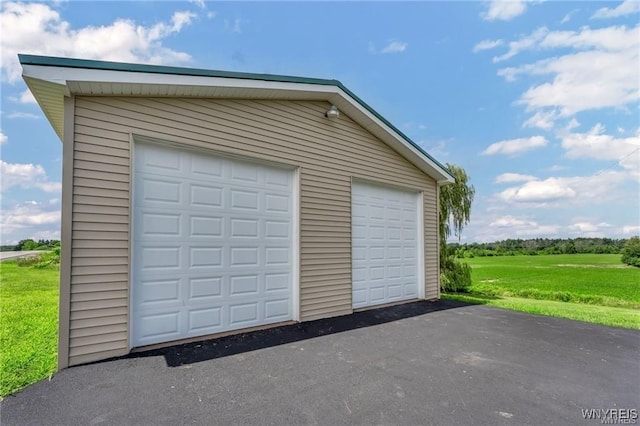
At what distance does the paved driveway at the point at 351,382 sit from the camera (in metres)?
2.44

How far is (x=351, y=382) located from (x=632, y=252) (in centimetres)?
3276

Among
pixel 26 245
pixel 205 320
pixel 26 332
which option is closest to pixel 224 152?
pixel 205 320

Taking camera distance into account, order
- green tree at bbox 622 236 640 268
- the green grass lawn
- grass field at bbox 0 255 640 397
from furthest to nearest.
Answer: green tree at bbox 622 236 640 268, grass field at bbox 0 255 640 397, the green grass lawn

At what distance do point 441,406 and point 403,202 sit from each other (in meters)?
5.24

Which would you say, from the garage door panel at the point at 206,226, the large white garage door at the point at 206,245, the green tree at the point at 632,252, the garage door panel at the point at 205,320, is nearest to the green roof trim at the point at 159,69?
the large white garage door at the point at 206,245

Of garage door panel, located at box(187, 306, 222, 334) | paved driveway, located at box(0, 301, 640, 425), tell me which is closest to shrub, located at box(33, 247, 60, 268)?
garage door panel, located at box(187, 306, 222, 334)

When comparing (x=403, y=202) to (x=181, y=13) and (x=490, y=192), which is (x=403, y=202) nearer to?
(x=181, y=13)

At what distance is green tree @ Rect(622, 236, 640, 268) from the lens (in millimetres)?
24281

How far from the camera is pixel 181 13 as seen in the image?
20.3 feet

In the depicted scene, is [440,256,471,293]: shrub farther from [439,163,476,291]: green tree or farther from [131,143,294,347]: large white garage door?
[131,143,294,347]: large white garage door

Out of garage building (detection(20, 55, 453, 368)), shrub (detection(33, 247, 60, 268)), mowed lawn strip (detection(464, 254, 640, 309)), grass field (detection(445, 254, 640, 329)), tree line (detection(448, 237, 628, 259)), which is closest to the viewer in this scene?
garage building (detection(20, 55, 453, 368))

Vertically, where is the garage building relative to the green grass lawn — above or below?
above

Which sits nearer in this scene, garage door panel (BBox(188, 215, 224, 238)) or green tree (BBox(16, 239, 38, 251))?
garage door panel (BBox(188, 215, 224, 238))

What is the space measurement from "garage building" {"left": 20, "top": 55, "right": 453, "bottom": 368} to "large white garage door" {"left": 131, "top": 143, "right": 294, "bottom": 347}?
0.7 inches
